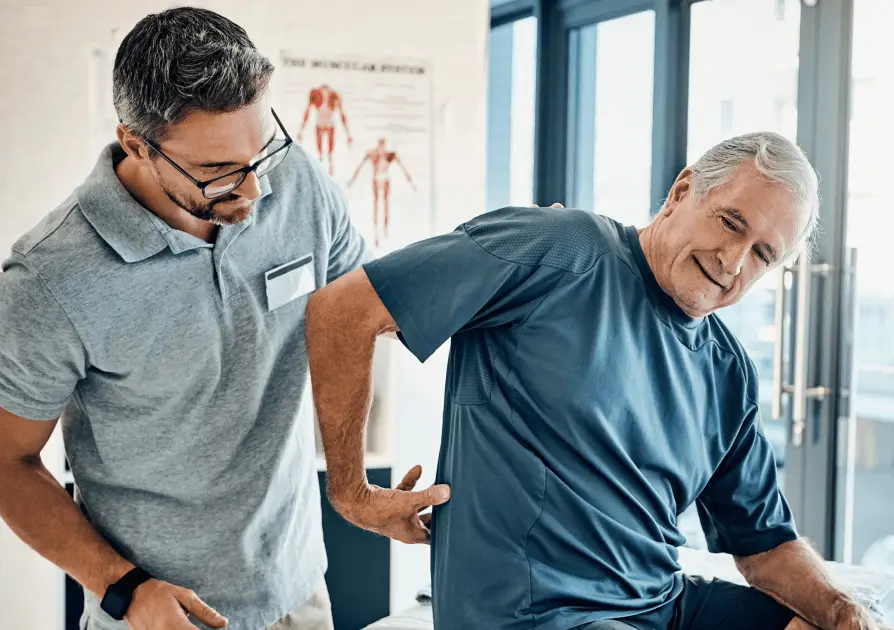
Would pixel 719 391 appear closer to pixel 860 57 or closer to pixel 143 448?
pixel 143 448

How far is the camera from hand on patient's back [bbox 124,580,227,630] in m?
1.30

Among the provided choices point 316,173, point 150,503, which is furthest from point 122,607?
point 316,173

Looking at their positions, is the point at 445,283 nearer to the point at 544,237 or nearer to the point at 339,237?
the point at 544,237

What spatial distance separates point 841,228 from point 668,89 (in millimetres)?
868

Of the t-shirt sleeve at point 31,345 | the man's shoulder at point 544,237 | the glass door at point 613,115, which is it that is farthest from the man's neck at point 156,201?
the glass door at point 613,115

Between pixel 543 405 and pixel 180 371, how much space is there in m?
0.61

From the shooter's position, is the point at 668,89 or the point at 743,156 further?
the point at 668,89

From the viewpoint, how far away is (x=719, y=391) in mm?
1540

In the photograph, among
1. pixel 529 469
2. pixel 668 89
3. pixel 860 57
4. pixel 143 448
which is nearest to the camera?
pixel 529 469

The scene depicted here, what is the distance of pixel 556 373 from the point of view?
4.33 feet

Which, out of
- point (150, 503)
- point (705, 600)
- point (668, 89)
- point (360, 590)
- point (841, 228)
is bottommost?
point (360, 590)

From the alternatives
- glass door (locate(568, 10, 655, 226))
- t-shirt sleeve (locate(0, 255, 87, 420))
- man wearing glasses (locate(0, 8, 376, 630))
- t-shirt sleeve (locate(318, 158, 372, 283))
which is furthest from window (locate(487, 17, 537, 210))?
t-shirt sleeve (locate(0, 255, 87, 420))

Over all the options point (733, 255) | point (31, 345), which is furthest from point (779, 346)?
point (31, 345)

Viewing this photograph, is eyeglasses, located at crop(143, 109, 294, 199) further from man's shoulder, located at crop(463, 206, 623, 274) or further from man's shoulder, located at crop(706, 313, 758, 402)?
man's shoulder, located at crop(706, 313, 758, 402)
